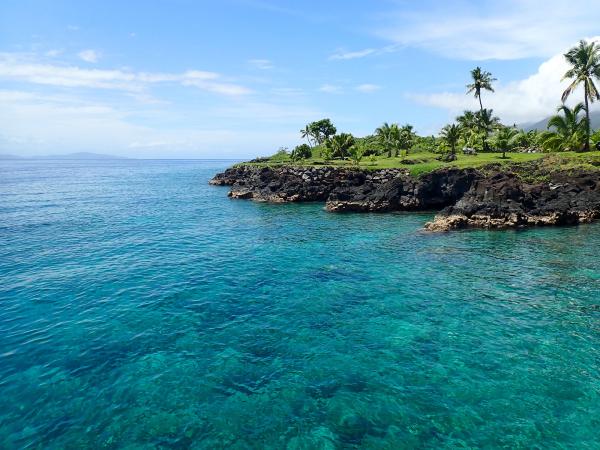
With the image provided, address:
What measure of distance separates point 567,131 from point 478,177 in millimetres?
24829

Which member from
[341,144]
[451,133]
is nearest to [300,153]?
[341,144]

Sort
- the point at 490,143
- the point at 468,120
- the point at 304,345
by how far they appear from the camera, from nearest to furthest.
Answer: the point at 304,345 < the point at 490,143 < the point at 468,120

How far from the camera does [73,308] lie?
1054 inches

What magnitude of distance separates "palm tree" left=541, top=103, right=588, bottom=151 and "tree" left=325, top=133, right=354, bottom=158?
1723 inches

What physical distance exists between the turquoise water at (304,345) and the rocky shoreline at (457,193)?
7.04 meters

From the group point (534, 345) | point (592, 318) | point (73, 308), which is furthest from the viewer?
point (73, 308)

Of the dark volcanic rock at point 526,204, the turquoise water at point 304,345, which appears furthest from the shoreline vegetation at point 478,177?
the turquoise water at point 304,345

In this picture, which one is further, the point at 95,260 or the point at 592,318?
the point at 95,260

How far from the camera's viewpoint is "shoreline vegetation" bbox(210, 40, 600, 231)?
49.8 m

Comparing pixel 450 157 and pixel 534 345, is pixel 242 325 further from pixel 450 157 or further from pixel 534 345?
pixel 450 157

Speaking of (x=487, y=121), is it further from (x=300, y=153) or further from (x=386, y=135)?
(x=300, y=153)

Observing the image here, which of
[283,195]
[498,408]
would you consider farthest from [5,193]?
[498,408]

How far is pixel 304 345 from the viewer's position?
21.5 m

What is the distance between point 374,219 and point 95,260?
38.3 metres
